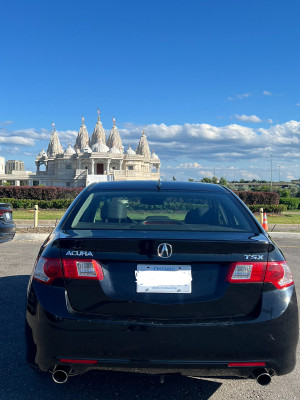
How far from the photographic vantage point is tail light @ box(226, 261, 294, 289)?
248 cm

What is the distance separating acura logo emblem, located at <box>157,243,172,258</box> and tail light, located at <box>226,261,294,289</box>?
38 centimetres

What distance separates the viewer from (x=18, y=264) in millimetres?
7949

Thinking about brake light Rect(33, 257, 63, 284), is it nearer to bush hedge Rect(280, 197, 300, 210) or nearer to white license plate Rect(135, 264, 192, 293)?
white license plate Rect(135, 264, 192, 293)

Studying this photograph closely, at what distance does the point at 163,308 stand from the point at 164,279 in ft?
0.56

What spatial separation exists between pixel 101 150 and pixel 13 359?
319 ft

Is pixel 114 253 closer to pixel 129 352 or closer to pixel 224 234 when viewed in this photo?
pixel 129 352

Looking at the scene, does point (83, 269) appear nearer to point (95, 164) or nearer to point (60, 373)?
point (60, 373)

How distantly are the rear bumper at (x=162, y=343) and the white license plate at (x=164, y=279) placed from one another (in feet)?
0.67

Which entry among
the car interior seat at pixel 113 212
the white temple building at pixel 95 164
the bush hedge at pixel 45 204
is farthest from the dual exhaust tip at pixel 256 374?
the white temple building at pixel 95 164

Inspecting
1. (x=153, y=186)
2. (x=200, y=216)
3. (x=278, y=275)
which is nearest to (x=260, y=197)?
(x=153, y=186)

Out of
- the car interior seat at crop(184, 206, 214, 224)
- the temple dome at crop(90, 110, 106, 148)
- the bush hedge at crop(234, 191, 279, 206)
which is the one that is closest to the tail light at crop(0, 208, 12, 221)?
the car interior seat at crop(184, 206, 214, 224)

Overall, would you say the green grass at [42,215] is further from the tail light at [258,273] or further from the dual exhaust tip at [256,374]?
the tail light at [258,273]

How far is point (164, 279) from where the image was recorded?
8.12 ft

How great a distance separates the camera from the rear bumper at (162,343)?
241 centimetres
